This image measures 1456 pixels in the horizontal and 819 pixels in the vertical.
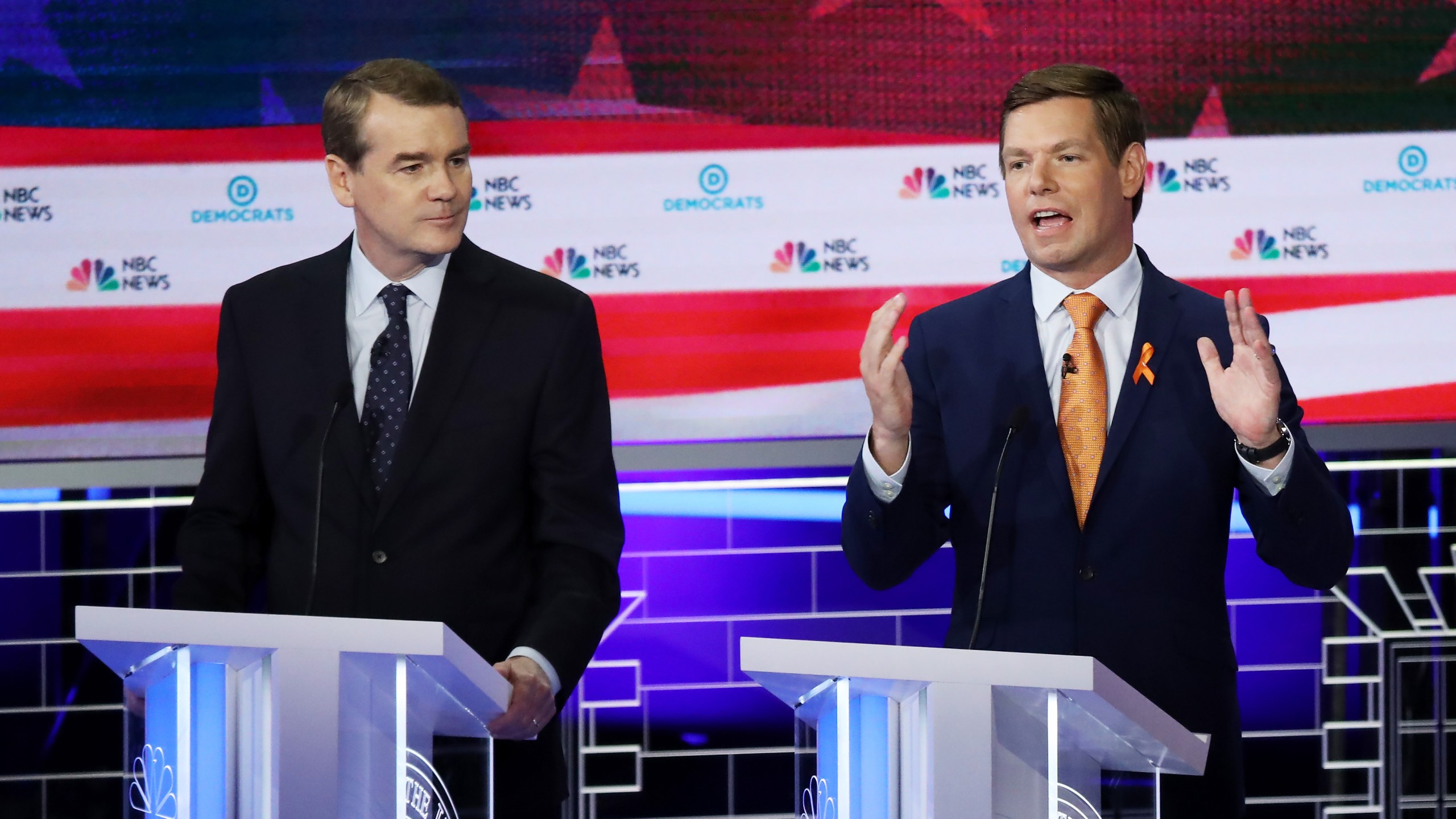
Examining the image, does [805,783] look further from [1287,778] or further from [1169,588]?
[1287,778]

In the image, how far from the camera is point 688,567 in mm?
3818

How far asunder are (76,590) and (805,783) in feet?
8.71

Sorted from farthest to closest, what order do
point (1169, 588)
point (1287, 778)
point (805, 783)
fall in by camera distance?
point (1287, 778) → point (1169, 588) → point (805, 783)

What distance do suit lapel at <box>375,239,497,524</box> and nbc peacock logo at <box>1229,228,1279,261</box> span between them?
75.3 inches

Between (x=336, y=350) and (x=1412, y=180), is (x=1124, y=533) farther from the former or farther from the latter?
(x=1412, y=180)

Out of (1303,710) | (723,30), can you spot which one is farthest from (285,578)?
(1303,710)

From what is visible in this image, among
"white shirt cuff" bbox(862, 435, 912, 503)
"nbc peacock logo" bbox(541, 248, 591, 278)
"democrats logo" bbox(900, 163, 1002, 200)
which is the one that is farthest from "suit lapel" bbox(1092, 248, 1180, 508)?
"nbc peacock logo" bbox(541, 248, 591, 278)

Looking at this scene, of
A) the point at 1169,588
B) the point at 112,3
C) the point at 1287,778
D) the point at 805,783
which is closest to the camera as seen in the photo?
the point at 805,783

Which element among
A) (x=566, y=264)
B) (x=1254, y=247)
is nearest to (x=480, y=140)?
(x=566, y=264)

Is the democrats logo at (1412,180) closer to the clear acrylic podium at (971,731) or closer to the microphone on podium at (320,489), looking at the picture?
the clear acrylic podium at (971,731)

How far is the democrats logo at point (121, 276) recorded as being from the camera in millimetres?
3645

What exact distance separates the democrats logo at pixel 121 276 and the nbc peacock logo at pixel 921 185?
5.84 ft

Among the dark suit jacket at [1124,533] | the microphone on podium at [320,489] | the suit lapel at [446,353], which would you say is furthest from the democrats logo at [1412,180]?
A: the microphone on podium at [320,489]

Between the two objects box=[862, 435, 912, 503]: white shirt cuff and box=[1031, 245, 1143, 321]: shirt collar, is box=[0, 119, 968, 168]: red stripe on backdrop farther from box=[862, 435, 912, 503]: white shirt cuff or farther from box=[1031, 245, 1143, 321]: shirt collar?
box=[862, 435, 912, 503]: white shirt cuff
